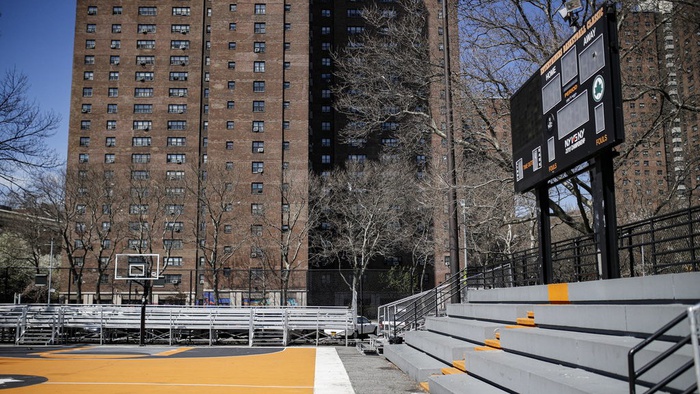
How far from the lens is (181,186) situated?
5975 centimetres

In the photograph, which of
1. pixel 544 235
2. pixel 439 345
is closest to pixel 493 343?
pixel 544 235

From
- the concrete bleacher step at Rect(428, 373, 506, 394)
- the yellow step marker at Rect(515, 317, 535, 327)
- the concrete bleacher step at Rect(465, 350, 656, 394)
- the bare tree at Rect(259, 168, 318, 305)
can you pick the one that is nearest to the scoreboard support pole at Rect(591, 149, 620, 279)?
the concrete bleacher step at Rect(465, 350, 656, 394)

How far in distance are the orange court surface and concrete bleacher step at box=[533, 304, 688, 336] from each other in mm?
4970

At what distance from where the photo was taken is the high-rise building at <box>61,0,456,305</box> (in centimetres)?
6062

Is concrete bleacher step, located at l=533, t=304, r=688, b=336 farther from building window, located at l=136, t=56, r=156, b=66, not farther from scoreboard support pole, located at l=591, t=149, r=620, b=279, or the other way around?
building window, located at l=136, t=56, r=156, b=66

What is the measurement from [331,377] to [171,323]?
14.0m

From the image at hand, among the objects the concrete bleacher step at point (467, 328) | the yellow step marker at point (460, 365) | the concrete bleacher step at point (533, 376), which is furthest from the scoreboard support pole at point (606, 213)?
the yellow step marker at point (460, 365)

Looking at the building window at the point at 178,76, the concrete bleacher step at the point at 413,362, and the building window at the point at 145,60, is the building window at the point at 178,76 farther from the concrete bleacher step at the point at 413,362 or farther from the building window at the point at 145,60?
the concrete bleacher step at the point at 413,362

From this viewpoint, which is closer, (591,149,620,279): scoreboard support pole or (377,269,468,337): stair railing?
(591,149,620,279): scoreboard support pole

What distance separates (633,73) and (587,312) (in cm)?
1249

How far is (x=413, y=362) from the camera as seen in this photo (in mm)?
14492

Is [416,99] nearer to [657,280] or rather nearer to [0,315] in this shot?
[657,280]

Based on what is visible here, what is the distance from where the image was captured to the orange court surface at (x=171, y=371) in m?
12.9

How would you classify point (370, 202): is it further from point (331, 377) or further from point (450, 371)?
point (450, 371)
